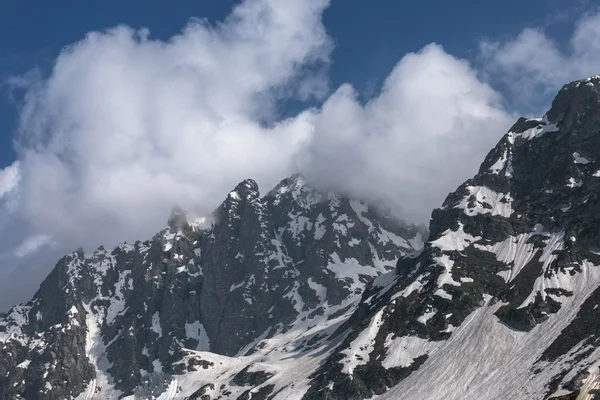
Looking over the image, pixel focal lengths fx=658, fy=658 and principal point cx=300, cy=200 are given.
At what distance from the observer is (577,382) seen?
651ft
